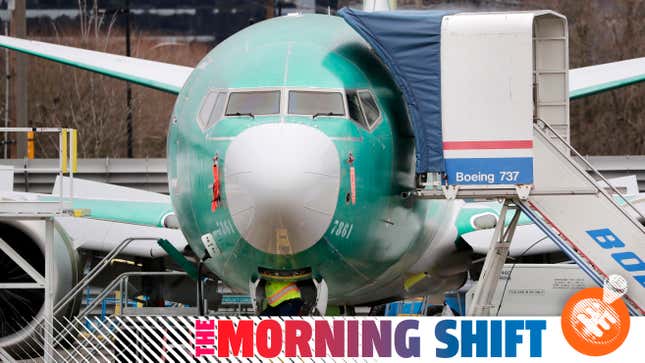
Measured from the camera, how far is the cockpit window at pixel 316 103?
38.8 ft

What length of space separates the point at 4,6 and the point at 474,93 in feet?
135

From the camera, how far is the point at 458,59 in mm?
12344

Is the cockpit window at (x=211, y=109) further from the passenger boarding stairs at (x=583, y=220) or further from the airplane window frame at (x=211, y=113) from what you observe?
the passenger boarding stairs at (x=583, y=220)

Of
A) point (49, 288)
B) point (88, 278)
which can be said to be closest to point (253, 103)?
point (49, 288)

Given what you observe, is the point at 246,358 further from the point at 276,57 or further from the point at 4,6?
the point at 4,6

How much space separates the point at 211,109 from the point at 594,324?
4106 mm

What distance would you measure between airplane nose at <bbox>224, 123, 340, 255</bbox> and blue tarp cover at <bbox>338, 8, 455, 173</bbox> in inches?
A: 48.9

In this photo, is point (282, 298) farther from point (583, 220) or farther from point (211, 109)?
point (583, 220)

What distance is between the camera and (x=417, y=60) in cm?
1253

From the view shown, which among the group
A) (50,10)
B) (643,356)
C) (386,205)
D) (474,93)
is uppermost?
(50,10)

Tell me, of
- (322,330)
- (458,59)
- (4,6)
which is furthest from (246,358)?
(4,6)

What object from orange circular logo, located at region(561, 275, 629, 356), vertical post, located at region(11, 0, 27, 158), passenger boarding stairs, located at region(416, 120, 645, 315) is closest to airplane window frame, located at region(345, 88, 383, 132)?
passenger boarding stairs, located at region(416, 120, 645, 315)

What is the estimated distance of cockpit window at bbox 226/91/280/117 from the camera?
465 inches

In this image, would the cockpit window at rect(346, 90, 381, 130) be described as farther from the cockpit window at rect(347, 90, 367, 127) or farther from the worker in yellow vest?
the worker in yellow vest
